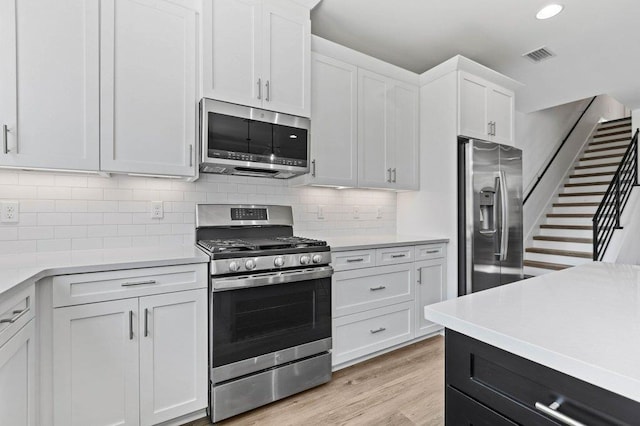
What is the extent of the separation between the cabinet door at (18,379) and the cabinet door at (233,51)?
5.24 feet

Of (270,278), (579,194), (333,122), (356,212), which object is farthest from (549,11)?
(579,194)

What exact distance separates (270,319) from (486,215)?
227cm

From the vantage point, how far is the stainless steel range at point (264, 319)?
1.88 metres

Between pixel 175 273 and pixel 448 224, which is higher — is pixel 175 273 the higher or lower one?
the lower one

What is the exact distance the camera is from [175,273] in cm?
180

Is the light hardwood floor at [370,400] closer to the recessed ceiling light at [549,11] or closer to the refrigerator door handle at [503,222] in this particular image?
the refrigerator door handle at [503,222]

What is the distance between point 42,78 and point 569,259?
5.65 meters

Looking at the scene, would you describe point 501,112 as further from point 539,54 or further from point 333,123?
point 333,123

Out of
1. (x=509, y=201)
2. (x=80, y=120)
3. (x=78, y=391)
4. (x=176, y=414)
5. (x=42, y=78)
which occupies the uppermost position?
(x=42, y=78)

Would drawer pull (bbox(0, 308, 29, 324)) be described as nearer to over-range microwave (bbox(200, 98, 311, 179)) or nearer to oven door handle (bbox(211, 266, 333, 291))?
oven door handle (bbox(211, 266, 333, 291))

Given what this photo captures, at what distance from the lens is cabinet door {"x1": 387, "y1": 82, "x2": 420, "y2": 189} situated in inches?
125

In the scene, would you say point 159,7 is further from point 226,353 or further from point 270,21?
point 226,353

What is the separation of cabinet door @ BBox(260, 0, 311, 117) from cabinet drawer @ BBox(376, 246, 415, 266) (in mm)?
1277

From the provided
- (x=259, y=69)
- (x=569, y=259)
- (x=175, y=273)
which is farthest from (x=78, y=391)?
(x=569, y=259)
